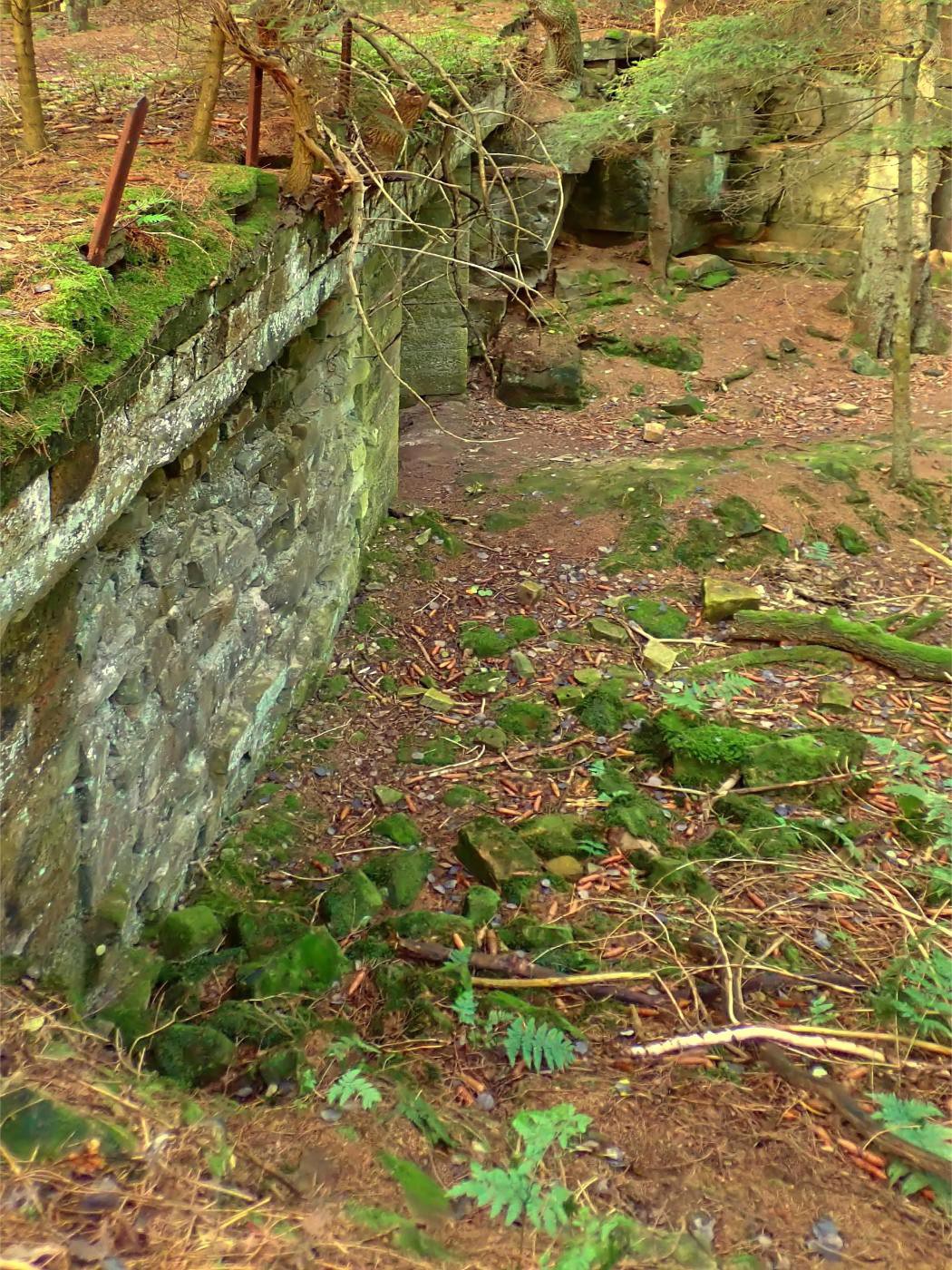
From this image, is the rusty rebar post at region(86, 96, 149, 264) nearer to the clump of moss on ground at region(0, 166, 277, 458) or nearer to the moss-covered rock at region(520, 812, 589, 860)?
the clump of moss on ground at region(0, 166, 277, 458)

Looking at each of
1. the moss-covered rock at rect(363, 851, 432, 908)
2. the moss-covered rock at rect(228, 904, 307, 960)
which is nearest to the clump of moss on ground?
the moss-covered rock at rect(228, 904, 307, 960)

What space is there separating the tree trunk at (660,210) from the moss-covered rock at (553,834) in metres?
9.47

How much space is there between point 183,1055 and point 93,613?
138 centimetres

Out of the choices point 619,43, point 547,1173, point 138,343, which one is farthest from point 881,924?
point 619,43

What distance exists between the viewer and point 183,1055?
287 cm

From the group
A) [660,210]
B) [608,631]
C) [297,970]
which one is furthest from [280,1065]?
[660,210]

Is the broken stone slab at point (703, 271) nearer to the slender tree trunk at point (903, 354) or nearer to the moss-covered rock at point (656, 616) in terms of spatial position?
the slender tree trunk at point (903, 354)

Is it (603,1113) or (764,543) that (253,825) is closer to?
(603,1113)

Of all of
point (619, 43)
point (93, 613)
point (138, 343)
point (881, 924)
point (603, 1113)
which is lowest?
point (881, 924)

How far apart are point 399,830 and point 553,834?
73 centimetres

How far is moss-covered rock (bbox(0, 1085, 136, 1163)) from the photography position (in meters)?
1.78

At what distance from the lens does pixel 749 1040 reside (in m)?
3.04

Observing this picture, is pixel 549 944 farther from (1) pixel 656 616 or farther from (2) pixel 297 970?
(1) pixel 656 616

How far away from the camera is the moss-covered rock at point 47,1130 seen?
1.78 meters
